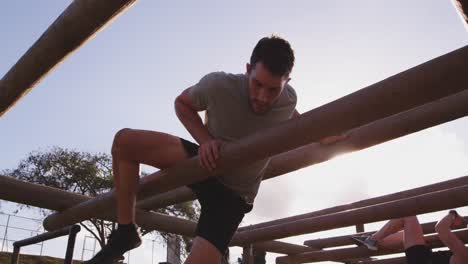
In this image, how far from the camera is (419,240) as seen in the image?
5090 mm

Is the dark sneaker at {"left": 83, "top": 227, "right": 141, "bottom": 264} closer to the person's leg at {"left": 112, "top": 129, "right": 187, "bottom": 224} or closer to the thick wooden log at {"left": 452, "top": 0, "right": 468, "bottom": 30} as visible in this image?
the person's leg at {"left": 112, "top": 129, "right": 187, "bottom": 224}

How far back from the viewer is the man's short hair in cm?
234

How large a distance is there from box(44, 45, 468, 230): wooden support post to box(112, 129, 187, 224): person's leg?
7.1 inches

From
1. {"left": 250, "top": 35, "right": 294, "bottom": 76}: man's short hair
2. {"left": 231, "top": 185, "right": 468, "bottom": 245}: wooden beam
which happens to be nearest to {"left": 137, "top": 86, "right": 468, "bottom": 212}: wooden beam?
{"left": 250, "top": 35, "right": 294, "bottom": 76}: man's short hair

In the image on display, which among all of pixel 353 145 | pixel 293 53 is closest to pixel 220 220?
pixel 353 145

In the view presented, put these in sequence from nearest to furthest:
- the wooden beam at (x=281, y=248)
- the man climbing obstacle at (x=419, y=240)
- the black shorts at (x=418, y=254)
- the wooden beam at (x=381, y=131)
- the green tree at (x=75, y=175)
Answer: the wooden beam at (x=381, y=131)
the man climbing obstacle at (x=419, y=240)
the black shorts at (x=418, y=254)
the wooden beam at (x=281, y=248)
the green tree at (x=75, y=175)

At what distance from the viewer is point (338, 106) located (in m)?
1.70

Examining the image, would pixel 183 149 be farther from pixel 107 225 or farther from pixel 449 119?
pixel 107 225

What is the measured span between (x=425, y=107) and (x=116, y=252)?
1945 mm

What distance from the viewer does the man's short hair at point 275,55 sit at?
2344 mm

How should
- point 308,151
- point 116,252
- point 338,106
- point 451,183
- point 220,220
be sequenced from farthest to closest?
point 451,183
point 308,151
point 220,220
point 116,252
point 338,106

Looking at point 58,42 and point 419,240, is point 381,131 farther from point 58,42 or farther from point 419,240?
point 419,240

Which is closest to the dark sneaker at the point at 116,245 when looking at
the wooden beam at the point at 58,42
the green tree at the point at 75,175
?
the wooden beam at the point at 58,42

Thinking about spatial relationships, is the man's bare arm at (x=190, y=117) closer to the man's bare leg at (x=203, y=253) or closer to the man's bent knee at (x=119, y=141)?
the man's bent knee at (x=119, y=141)
